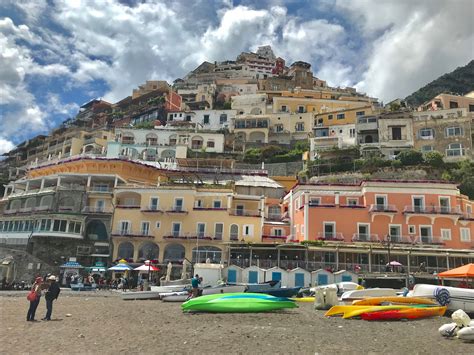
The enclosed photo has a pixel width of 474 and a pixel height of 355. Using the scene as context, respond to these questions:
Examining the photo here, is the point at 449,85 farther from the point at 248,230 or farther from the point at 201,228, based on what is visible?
the point at 201,228

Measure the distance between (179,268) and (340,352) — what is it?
87.9 ft

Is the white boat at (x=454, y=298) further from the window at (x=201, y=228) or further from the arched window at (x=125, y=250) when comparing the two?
the arched window at (x=125, y=250)

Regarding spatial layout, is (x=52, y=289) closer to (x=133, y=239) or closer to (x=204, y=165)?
(x=133, y=239)

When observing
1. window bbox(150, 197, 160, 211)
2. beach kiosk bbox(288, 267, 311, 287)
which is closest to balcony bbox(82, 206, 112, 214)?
window bbox(150, 197, 160, 211)

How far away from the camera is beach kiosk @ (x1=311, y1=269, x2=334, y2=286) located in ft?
96.1

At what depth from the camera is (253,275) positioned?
Result: 30.1 m

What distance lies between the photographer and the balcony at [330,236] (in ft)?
119

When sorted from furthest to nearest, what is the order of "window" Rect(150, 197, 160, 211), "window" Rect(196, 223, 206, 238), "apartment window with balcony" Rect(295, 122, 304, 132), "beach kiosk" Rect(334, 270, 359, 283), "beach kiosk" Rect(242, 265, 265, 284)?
1. "apartment window with balcony" Rect(295, 122, 304, 132)
2. "window" Rect(150, 197, 160, 211)
3. "window" Rect(196, 223, 206, 238)
4. "beach kiosk" Rect(242, 265, 265, 284)
5. "beach kiosk" Rect(334, 270, 359, 283)

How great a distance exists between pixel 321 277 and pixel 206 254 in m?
11.5

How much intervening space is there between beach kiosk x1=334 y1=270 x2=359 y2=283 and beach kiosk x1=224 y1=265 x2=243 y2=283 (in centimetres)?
665

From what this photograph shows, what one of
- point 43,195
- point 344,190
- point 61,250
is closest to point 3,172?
point 43,195

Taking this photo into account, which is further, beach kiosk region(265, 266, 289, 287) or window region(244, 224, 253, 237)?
window region(244, 224, 253, 237)

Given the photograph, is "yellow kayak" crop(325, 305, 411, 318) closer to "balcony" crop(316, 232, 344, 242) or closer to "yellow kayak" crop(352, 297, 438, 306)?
"yellow kayak" crop(352, 297, 438, 306)

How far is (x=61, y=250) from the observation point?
125 ft
